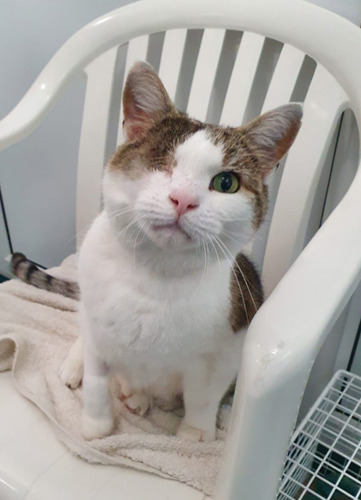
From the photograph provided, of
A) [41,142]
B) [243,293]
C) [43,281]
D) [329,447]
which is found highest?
[41,142]

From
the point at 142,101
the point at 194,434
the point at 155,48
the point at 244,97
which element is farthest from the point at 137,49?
the point at 194,434

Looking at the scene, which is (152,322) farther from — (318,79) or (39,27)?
(39,27)

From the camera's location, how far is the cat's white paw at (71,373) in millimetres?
871

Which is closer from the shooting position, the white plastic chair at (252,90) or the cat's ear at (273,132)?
the white plastic chair at (252,90)

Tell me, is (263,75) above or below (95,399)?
above

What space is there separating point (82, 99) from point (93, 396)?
92 centimetres

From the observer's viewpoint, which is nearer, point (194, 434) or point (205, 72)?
point (194, 434)

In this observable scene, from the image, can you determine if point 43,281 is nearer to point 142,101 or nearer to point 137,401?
point 137,401

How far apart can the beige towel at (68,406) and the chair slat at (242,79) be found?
0.55 meters

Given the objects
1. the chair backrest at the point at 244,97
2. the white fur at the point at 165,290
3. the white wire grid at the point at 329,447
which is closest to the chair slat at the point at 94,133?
the chair backrest at the point at 244,97

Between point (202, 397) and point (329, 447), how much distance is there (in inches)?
9.8

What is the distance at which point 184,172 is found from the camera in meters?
0.57

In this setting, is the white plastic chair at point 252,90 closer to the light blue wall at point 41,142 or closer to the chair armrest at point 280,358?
the chair armrest at point 280,358

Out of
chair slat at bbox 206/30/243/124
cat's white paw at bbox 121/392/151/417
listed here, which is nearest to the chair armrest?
cat's white paw at bbox 121/392/151/417
